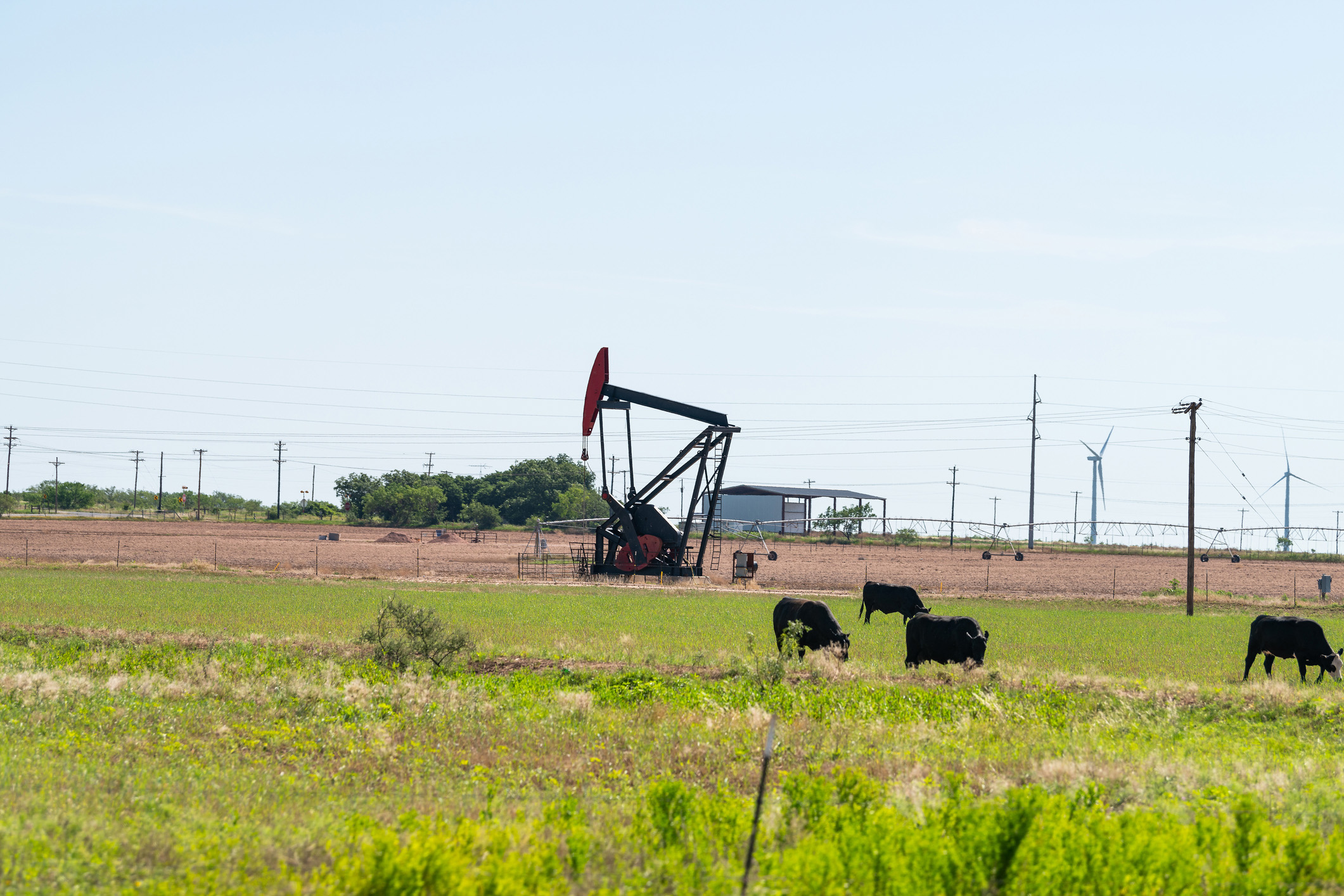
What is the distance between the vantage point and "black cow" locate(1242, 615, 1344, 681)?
19.7m

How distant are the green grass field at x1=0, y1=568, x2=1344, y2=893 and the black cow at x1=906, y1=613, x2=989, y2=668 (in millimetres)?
638

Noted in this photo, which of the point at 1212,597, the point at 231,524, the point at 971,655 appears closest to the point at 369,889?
the point at 971,655

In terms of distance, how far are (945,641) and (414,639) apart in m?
9.51

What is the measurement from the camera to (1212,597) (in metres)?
47.1

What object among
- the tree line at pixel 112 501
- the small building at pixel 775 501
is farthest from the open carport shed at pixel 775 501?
the tree line at pixel 112 501

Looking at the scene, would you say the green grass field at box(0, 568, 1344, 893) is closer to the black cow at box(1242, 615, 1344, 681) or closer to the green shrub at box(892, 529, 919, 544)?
the black cow at box(1242, 615, 1344, 681)

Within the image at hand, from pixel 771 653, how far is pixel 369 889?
12.5 m

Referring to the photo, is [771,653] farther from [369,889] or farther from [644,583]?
[644,583]

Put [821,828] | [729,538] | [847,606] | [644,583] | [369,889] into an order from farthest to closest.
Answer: [729,538]
[644,583]
[847,606]
[821,828]
[369,889]

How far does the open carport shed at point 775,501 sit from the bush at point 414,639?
367 ft

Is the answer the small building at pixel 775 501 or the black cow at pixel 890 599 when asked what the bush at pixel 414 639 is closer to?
the black cow at pixel 890 599

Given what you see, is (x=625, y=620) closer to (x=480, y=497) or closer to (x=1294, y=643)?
(x=1294, y=643)

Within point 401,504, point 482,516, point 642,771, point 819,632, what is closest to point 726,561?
point 819,632

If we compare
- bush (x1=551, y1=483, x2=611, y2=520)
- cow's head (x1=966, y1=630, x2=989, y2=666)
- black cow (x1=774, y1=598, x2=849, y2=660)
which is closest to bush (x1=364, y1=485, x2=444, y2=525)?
bush (x1=551, y1=483, x2=611, y2=520)
